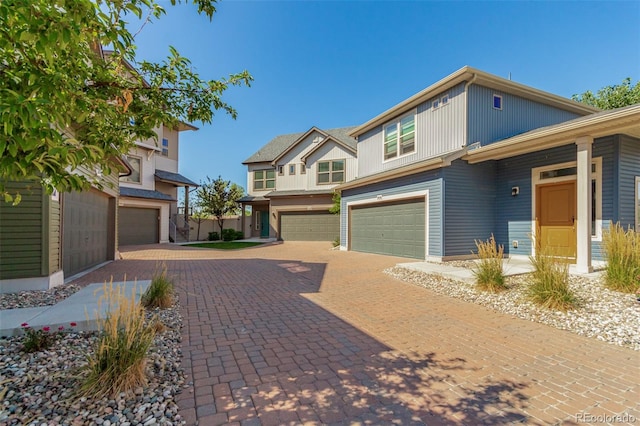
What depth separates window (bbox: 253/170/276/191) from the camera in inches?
953

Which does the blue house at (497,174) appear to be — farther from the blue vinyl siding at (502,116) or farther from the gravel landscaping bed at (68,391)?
the gravel landscaping bed at (68,391)

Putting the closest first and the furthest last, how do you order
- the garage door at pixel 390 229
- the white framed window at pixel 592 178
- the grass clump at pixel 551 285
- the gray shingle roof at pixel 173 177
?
the grass clump at pixel 551 285
the white framed window at pixel 592 178
the garage door at pixel 390 229
the gray shingle roof at pixel 173 177

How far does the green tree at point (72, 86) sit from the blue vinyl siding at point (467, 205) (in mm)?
8520

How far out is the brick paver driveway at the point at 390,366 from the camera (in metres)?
2.52

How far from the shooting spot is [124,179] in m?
18.2

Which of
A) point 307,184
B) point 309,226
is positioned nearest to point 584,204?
point 309,226

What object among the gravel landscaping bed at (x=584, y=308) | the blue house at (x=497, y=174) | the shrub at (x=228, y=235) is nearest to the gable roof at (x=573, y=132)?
the blue house at (x=497, y=174)

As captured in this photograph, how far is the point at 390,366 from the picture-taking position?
3312 mm

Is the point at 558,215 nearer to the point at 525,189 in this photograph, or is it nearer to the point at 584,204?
the point at 525,189

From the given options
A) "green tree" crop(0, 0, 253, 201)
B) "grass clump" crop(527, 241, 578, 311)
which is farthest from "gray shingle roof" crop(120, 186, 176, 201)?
"grass clump" crop(527, 241, 578, 311)

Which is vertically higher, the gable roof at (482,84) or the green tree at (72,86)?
the gable roof at (482,84)

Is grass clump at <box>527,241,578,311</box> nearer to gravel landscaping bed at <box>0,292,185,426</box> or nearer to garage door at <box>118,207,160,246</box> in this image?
gravel landscaping bed at <box>0,292,185,426</box>

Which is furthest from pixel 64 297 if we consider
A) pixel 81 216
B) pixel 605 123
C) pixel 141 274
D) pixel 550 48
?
pixel 550 48

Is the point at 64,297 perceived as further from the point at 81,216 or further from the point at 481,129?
the point at 481,129
